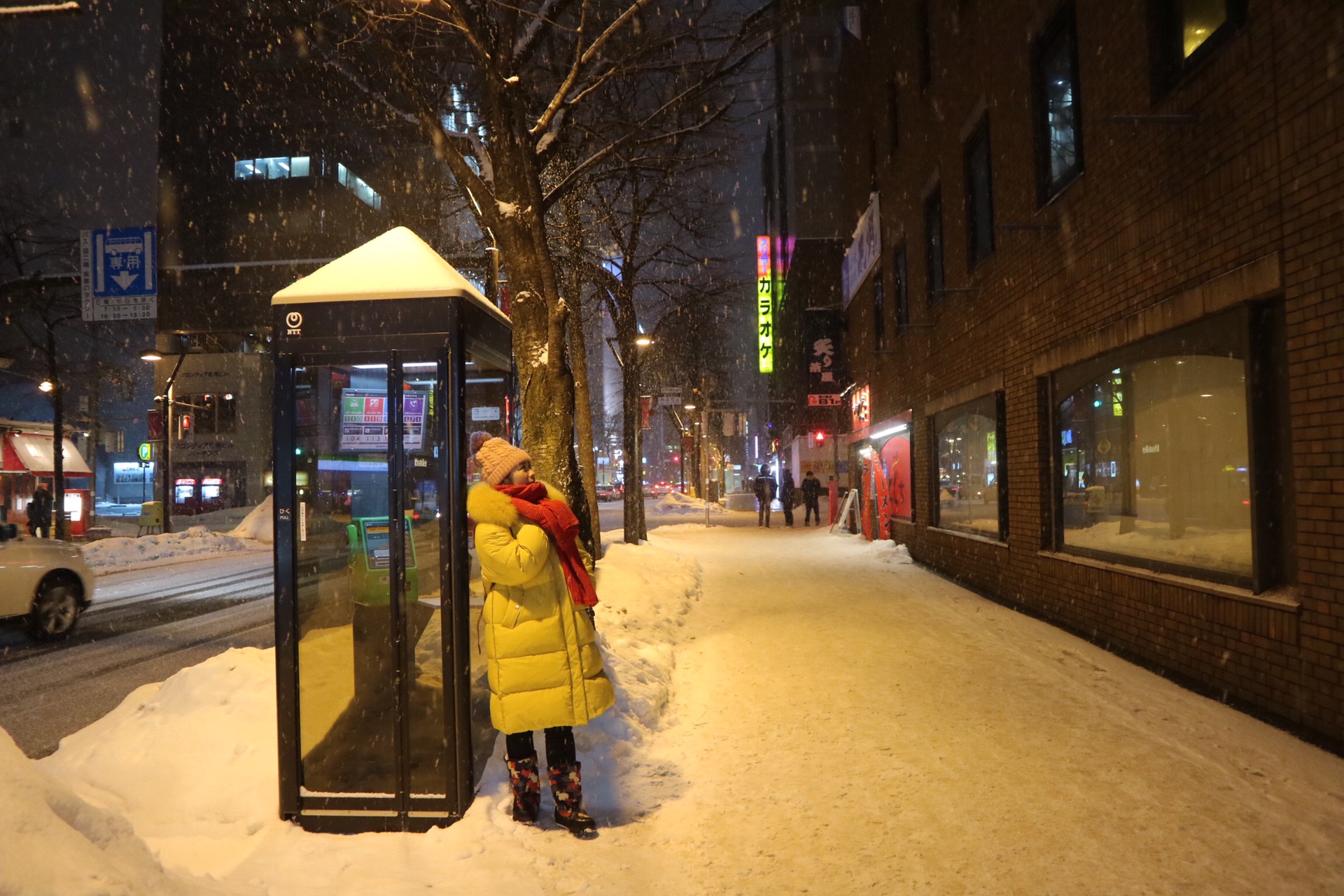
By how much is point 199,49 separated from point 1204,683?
41.9 meters

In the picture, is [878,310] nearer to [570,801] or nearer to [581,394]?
[581,394]

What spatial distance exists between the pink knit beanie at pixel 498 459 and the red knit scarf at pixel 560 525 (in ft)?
0.19

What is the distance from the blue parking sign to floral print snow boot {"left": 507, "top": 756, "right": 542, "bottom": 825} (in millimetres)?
11823

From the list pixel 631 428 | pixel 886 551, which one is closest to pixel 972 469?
pixel 886 551

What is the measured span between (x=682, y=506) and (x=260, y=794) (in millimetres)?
42283

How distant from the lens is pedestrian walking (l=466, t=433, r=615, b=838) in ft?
12.4

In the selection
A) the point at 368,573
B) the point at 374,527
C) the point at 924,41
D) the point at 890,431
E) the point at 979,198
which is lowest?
the point at 368,573

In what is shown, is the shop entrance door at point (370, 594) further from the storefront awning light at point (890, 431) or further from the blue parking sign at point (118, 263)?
the storefront awning light at point (890, 431)

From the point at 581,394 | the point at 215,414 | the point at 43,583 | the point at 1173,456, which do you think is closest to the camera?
the point at 1173,456

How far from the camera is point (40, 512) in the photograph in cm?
2442

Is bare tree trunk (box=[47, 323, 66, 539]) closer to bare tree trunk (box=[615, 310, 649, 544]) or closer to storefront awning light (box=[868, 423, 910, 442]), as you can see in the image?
bare tree trunk (box=[615, 310, 649, 544])

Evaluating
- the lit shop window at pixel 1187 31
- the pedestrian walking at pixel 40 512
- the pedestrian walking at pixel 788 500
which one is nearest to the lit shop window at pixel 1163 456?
the lit shop window at pixel 1187 31

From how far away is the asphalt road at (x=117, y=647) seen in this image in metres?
6.77

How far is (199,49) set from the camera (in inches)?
1385
